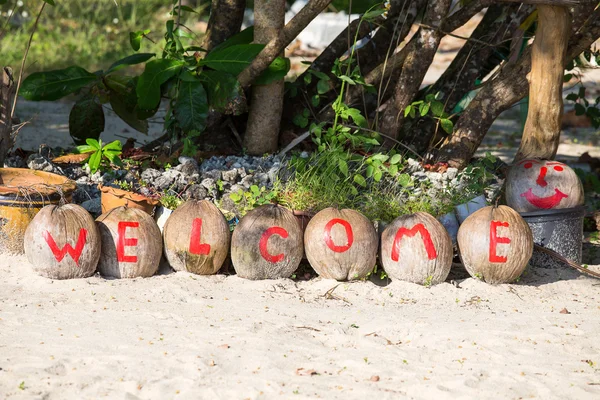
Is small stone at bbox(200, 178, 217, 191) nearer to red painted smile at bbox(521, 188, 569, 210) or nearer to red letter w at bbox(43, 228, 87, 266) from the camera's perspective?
red letter w at bbox(43, 228, 87, 266)

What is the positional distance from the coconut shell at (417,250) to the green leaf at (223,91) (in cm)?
141

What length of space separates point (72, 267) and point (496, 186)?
2.64 metres

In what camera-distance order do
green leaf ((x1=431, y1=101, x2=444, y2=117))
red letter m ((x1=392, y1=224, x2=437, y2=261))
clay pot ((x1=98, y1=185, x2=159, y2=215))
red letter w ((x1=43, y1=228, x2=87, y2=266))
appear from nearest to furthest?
red letter w ((x1=43, y1=228, x2=87, y2=266)), red letter m ((x1=392, y1=224, x2=437, y2=261)), clay pot ((x1=98, y1=185, x2=159, y2=215)), green leaf ((x1=431, y1=101, x2=444, y2=117))

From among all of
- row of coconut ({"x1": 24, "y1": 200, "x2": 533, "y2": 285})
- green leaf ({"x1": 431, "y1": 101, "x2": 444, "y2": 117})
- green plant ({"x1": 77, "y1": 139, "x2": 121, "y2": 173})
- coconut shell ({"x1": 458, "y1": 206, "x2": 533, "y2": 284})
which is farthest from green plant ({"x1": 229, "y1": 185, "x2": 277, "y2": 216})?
green leaf ({"x1": 431, "y1": 101, "x2": 444, "y2": 117})

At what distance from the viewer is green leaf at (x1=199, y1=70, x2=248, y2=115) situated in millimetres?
4824

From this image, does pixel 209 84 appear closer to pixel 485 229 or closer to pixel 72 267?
pixel 72 267

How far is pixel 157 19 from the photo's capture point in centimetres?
1081

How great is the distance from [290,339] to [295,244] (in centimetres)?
78

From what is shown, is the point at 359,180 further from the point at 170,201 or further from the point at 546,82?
the point at 546,82

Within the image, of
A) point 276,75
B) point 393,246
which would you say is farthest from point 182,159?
point 393,246

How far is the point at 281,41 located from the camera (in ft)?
16.1

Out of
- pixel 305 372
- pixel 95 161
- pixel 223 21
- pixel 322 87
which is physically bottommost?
pixel 305 372

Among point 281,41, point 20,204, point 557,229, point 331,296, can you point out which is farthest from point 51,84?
point 557,229

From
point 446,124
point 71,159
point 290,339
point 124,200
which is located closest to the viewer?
point 290,339
